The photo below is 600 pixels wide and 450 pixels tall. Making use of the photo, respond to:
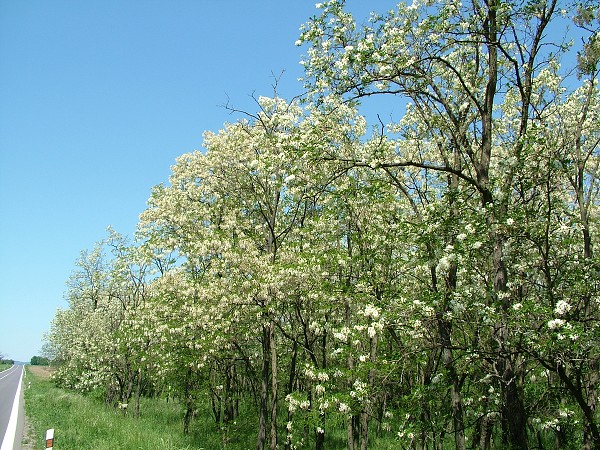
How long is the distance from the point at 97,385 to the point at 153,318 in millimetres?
16561

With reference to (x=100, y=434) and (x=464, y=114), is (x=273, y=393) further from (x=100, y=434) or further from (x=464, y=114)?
(x=464, y=114)

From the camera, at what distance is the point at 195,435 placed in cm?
2192

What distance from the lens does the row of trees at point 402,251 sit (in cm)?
795

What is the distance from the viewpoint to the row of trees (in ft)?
26.1

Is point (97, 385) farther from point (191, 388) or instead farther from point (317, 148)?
point (317, 148)

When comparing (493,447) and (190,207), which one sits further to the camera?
(190,207)

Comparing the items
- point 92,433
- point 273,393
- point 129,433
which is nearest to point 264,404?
point 273,393

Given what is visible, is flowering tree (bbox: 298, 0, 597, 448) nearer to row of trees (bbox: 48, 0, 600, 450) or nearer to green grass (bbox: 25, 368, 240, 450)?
row of trees (bbox: 48, 0, 600, 450)

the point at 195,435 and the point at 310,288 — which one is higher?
the point at 310,288

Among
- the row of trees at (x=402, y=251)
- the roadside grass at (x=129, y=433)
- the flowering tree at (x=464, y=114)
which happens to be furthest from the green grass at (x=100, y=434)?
the flowering tree at (x=464, y=114)

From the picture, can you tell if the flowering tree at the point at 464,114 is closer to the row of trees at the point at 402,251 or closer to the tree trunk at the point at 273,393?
the row of trees at the point at 402,251

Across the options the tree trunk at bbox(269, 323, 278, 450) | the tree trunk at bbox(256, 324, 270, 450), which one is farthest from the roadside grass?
the tree trunk at bbox(269, 323, 278, 450)

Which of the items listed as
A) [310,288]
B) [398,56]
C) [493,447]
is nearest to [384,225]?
[310,288]

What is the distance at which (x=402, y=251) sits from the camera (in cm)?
1430
